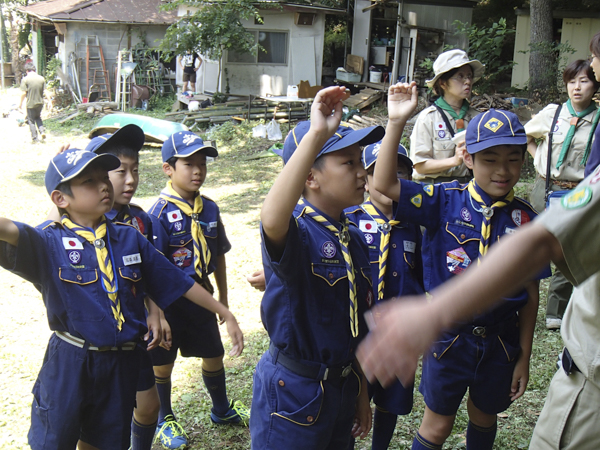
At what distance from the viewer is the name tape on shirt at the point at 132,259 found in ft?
8.27

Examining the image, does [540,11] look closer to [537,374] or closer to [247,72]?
[537,374]

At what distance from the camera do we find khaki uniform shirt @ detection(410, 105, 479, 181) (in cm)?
366

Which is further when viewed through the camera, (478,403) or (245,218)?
(245,218)

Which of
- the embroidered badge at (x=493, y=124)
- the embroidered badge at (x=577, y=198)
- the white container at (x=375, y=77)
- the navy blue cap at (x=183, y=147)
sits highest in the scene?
the white container at (x=375, y=77)

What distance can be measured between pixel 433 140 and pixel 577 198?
2.58 metres

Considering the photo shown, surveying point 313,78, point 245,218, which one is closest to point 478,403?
point 245,218

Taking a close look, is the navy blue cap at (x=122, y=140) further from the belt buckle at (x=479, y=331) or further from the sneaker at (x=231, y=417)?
the belt buckle at (x=479, y=331)

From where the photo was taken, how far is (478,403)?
2.61 metres

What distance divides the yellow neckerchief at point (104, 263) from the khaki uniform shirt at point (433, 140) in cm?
212

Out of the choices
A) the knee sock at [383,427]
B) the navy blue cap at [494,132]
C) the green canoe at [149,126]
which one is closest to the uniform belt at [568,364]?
the navy blue cap at [494,132]

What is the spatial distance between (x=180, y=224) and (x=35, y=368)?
1.81m

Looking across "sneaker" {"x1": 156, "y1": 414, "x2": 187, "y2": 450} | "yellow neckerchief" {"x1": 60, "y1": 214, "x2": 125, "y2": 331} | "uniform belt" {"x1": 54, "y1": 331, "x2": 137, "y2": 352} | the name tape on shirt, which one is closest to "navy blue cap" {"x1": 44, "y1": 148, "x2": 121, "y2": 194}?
"yellow neckerchief" {"x1": 60, "y1": 214, "x2": 125, "y2": 331}

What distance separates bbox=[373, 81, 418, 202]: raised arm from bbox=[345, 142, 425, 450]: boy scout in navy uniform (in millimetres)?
355

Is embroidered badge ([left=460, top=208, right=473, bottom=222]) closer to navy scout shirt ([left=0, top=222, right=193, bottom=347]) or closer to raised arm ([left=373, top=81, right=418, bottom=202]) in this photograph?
raised arm ([left=373, top=81, right=418, bottom=202])
